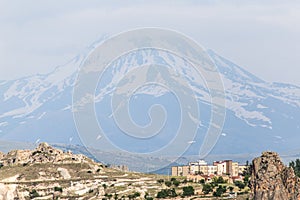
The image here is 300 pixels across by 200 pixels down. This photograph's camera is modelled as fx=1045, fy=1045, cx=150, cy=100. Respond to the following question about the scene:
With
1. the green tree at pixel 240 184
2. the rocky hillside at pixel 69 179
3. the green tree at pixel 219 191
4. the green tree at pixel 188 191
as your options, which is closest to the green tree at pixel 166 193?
the rocky hillside at pixel 69 179

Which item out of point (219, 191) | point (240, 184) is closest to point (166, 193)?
point (219, 191)

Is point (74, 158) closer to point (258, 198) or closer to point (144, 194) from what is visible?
point (144, 194)

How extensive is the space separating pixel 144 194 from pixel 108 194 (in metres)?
8.07

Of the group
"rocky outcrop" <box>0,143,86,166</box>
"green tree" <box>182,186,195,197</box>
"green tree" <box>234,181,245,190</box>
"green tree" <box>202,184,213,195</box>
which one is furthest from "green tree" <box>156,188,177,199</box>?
"rocky outcrop" <box>0,143,86,166</box>

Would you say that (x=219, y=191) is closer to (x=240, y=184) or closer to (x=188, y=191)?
(x=188, y=191)

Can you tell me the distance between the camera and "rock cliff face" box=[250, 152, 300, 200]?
11094 cm

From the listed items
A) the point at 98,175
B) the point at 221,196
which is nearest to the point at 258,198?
the point at 221,196

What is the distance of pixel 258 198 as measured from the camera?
111m

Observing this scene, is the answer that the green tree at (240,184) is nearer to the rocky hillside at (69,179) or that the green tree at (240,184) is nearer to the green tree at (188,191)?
the rocky hillside at (69,179)

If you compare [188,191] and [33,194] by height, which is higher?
[188,191]

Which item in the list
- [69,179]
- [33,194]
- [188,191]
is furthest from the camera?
[69,179]

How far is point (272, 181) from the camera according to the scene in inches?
4395

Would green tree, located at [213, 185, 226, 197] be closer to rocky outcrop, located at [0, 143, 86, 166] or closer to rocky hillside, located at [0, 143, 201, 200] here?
rocky hillside, located at [0, 143, 201, 200]

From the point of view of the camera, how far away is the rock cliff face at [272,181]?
111 meters
